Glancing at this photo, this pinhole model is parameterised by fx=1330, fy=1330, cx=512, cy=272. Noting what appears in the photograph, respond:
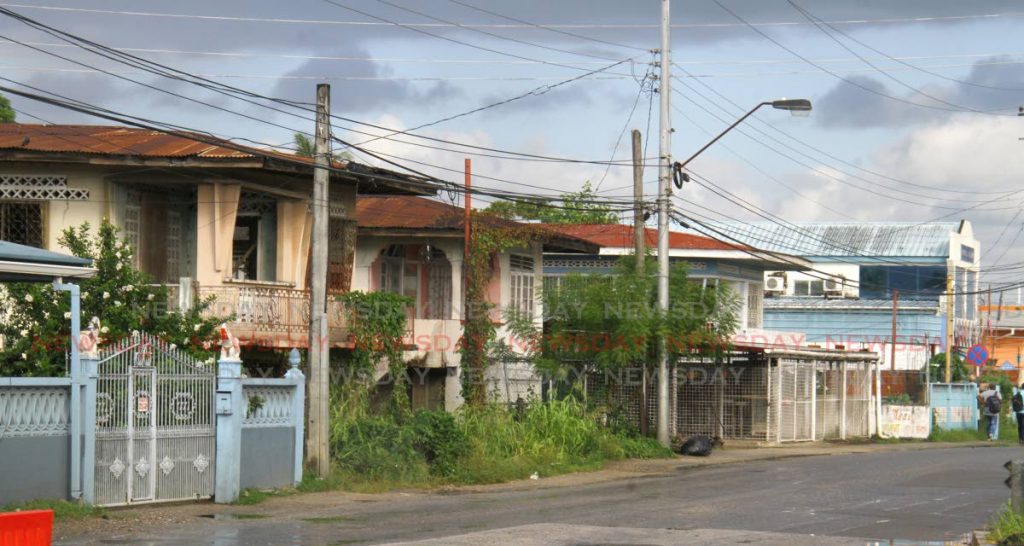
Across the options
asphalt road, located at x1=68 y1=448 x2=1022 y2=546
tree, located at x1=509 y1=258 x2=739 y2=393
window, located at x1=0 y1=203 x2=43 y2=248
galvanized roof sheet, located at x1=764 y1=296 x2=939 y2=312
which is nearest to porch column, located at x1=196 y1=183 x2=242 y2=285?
window, located at x1=0 y1=203 x2=43 y2=248

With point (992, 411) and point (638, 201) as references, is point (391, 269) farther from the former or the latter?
point (992, 411)

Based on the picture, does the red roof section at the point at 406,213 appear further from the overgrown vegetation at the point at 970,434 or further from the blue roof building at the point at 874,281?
the blue roof building at the point at 874,281

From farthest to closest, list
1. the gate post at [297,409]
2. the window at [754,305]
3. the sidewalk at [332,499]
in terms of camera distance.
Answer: the window at [754,305] < the gate post at [297,409] < the sidewalk at [332,499]

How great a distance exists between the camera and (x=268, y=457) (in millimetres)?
19406

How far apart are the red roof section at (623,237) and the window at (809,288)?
17852mm

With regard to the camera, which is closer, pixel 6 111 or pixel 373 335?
pixel 373 335

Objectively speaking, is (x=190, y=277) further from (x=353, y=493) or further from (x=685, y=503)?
(x=685, y=503)

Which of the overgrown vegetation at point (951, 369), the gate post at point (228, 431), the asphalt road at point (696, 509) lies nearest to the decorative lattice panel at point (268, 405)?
the gate post at point (228, 431)

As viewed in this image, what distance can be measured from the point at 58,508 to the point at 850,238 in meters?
53.5

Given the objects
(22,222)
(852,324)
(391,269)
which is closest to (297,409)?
(22,222)

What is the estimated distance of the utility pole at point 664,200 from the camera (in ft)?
93.8

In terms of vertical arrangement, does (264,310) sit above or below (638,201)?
below

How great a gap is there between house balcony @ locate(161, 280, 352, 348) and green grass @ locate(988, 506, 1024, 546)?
13.5 metres

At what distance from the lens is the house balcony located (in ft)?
78.4
